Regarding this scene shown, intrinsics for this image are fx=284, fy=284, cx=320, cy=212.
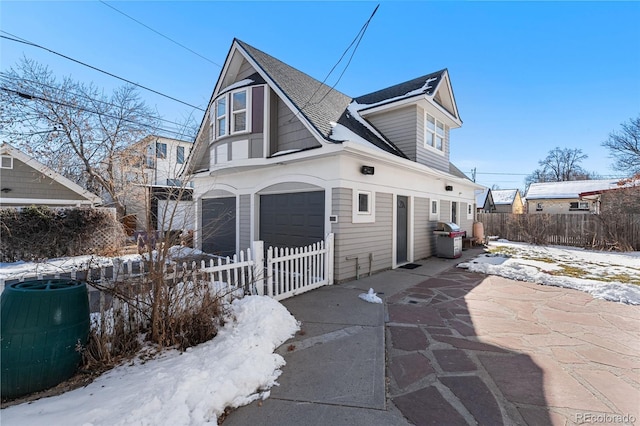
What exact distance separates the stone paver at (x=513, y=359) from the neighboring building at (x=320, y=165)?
2490mm

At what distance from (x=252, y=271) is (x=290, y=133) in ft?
14.1

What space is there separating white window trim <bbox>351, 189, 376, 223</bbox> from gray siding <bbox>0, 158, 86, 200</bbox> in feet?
45.7

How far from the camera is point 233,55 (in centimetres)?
881

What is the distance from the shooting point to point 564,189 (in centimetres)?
3011

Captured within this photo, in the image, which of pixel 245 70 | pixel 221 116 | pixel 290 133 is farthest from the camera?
pixel 245 70

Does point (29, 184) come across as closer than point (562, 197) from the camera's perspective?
Yes

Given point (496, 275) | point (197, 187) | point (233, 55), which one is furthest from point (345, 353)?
point (197, 187)

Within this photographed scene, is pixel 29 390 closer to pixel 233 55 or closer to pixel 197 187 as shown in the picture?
pixel 233 55

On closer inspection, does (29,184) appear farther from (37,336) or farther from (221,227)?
(37,336)

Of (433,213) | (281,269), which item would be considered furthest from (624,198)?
(281,269)

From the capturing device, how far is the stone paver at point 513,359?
239 centimetres

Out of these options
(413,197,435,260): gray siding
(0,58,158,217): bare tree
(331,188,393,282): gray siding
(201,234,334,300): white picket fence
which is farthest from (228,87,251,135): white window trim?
(0,58,158,217): bare tree

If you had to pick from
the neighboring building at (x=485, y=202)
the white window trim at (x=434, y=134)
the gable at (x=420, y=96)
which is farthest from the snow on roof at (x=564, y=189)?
the white window trim at (x=434, y=134)

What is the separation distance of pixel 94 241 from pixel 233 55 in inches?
349
